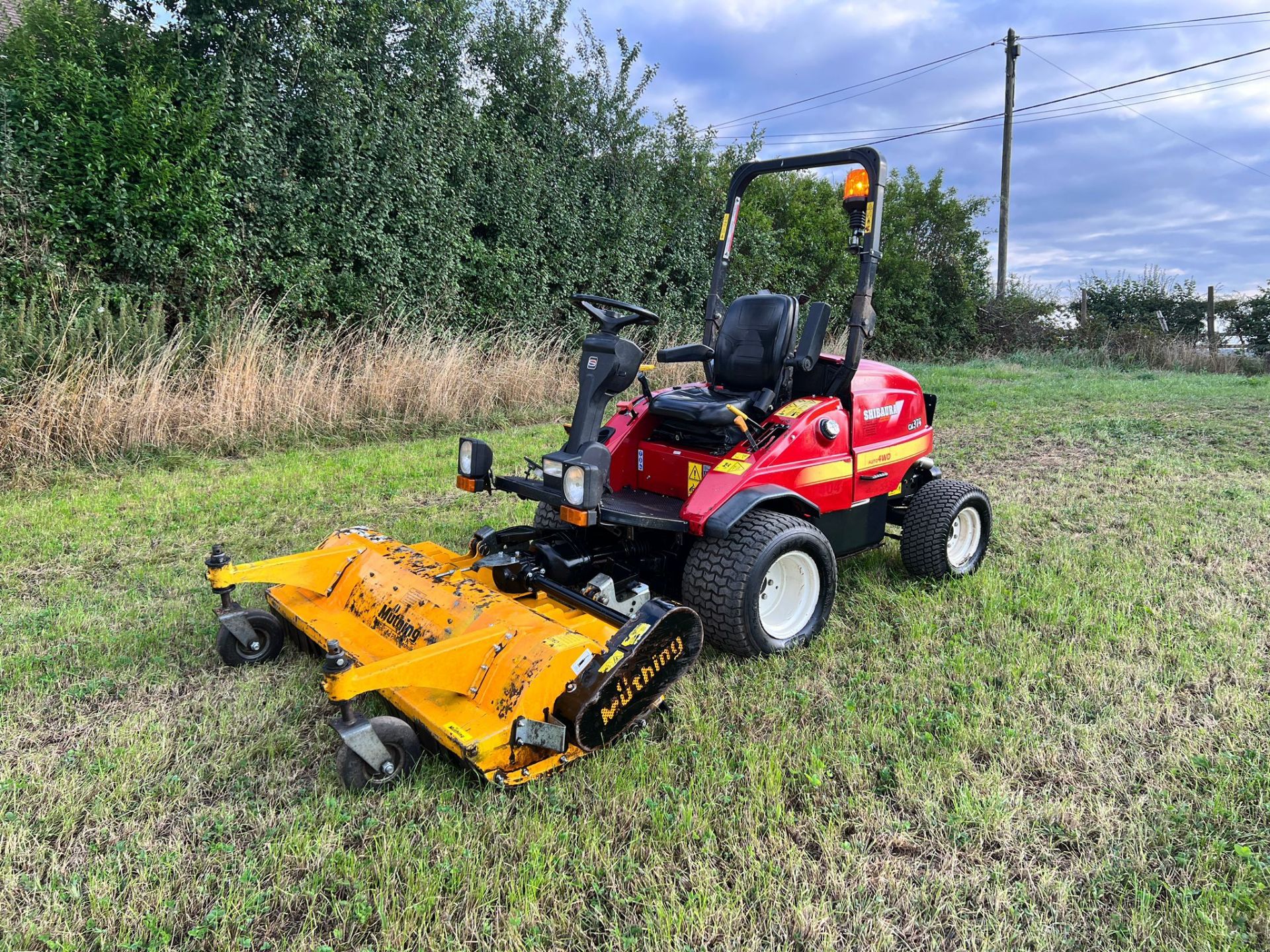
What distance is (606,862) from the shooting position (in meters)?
2.13

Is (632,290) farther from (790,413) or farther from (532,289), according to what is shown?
(790,413)

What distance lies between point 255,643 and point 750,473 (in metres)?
2.19

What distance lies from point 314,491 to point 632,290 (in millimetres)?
7808

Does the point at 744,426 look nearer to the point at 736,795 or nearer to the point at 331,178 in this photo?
the point at 736,795

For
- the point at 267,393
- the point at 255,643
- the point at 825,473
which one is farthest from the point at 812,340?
the point at 267,393

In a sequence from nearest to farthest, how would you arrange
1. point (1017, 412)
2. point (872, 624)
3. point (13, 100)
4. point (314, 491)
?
point (872, 624), point (314, 491), point (13, 100), point (1017, 412)

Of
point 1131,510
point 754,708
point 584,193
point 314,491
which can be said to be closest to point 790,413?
point 754,708

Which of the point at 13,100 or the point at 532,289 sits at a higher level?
the point at 13,100

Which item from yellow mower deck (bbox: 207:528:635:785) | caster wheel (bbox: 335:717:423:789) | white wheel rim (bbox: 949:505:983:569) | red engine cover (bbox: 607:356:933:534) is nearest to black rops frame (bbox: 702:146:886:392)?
red engine cover (bbox: 607:356:933:534)

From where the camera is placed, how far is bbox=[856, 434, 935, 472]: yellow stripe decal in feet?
13.3

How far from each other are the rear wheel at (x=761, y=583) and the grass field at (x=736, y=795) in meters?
0.14

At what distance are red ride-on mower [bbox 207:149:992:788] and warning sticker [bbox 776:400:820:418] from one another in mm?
17

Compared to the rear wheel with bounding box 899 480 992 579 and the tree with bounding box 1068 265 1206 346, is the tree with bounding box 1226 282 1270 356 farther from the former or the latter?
the rear wheel with bounding box 899 480 992 579

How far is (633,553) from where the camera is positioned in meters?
3.63
